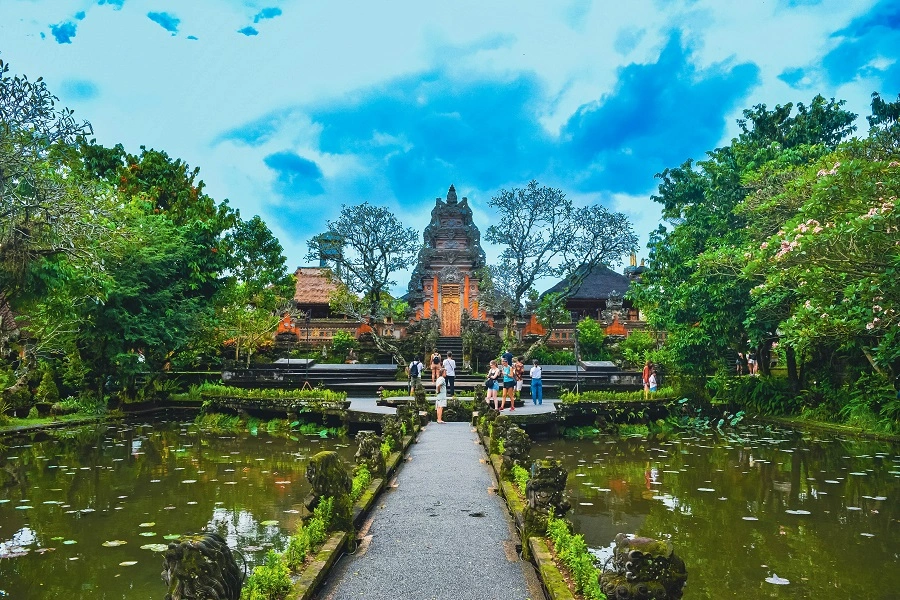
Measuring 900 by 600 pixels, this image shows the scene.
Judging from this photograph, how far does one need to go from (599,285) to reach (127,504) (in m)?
36.9

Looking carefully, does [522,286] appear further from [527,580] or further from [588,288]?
[527,580]

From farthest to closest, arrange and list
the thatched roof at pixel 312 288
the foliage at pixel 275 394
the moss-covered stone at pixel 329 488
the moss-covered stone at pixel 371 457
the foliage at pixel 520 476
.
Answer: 1. the thatched roof at pixel 312 288
2. the foliage at pixel 275 394
3. the moss-covered stone at pixel 371 457
4. the foliage at pixel 520 476
5. the moss-covered stone at pixel 329 488

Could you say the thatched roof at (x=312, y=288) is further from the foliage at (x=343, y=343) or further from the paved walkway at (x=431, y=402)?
the paved walkway at (x=431, y=402)

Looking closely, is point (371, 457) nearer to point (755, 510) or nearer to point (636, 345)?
point (755, 510)

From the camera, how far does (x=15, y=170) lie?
476 inches

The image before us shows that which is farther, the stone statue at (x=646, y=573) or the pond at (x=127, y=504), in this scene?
the pond at (x=127, y=504)

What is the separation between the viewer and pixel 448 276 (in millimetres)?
36250

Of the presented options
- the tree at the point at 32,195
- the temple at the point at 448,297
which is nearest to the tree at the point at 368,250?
the temple at the point at 448,297

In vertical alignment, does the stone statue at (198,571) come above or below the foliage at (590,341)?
below

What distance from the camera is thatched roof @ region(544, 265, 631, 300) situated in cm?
4109

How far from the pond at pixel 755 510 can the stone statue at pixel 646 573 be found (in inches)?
84.7

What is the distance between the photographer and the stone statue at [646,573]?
3.39 metres

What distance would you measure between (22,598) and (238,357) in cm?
2715

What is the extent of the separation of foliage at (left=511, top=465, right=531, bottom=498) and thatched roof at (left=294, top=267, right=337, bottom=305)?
32.2 m
